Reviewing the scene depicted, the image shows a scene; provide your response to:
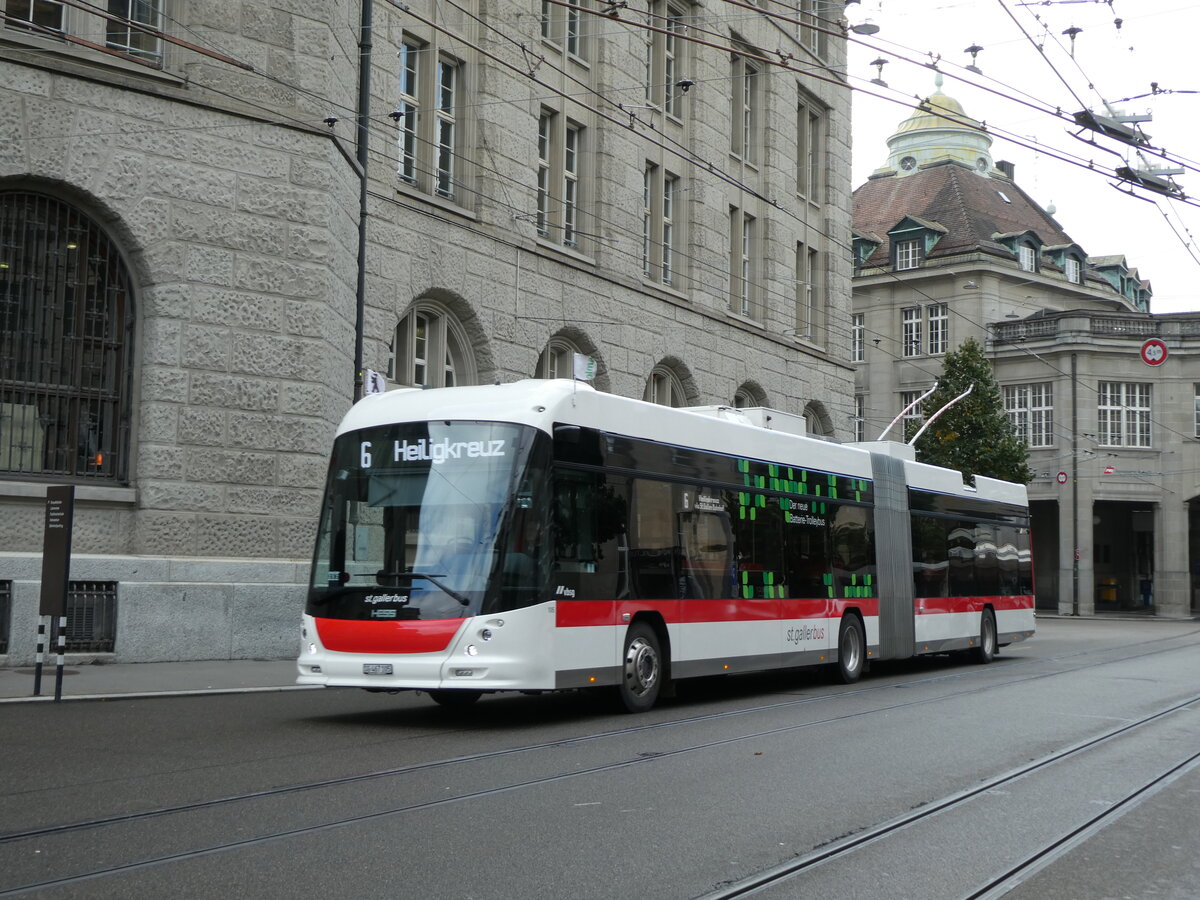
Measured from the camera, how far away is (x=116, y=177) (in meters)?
18.6

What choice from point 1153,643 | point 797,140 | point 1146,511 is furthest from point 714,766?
point 1146,511

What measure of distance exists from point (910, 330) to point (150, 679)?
50680 mm

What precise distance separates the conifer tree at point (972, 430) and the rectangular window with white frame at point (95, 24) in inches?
1187

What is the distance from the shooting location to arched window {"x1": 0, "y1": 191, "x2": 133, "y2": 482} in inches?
708

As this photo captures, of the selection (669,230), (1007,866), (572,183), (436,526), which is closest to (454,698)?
(436,526)

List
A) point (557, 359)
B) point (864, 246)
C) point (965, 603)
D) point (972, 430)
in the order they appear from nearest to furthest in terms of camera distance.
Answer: point (965, 603)
point (557, 359)
point (972, 430)
point (864, 246)

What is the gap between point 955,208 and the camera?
213ft

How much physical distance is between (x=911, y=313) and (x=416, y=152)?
42.2 m

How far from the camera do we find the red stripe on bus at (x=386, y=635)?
12172 millimetres

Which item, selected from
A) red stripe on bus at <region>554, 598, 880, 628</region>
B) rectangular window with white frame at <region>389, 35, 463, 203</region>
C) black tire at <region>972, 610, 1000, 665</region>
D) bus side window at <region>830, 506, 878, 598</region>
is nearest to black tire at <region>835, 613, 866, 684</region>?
red stripe on bus at <region>554, 598, 880, 628</region>

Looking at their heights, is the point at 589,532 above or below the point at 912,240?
below

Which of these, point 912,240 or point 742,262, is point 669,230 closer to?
point 742,262

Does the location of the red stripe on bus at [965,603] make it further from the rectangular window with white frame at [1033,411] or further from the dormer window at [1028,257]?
the dormer window at [1028,257]

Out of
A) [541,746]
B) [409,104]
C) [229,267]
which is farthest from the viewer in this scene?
[409,104]
